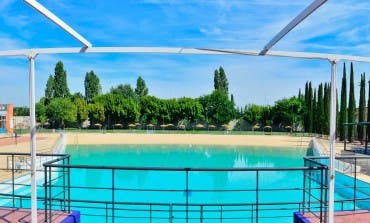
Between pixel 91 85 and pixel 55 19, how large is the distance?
58364 mm

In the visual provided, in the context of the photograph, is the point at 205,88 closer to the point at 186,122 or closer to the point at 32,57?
the point at 186,122

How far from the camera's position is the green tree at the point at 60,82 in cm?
5334

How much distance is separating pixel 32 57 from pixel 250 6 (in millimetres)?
2535

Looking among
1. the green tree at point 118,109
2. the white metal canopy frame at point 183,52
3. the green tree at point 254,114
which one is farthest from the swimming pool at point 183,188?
the green tree at point 254,114

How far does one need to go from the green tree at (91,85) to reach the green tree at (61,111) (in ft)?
43.6

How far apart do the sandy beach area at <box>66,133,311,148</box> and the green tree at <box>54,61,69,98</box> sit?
2074 cm

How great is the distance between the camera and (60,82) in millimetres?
53562

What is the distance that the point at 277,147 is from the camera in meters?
29.9

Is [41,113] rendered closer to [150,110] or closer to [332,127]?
[150,110]

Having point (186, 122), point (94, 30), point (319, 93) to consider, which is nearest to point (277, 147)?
point (319, 93)

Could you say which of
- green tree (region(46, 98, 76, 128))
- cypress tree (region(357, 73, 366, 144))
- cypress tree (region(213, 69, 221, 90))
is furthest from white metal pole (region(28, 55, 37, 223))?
cypress tree (region(213, 69, 221, 90))

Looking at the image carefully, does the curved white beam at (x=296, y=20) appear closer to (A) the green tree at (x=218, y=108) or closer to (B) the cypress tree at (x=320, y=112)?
(B) the cypress tree at (x=320, y=112)

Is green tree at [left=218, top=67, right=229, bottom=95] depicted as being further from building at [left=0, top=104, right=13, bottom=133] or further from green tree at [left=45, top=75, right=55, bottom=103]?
building at [left=0, top=104, right=13, bottom=133]

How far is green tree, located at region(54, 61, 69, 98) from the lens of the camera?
5334 cm
